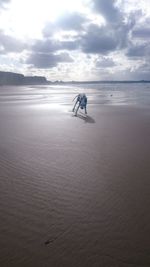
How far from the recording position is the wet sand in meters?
3.11

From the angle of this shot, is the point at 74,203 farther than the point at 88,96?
No

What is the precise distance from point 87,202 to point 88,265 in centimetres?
140

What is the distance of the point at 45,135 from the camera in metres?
9.27

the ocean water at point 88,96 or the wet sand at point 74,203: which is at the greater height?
the ocean water at point 88,96

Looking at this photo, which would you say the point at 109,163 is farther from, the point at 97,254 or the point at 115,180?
the point at 97,254

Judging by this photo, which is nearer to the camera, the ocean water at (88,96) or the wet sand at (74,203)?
the wet sand at (74,203)

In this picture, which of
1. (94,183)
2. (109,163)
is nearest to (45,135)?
(109,163)

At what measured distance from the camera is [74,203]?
4.24 meters

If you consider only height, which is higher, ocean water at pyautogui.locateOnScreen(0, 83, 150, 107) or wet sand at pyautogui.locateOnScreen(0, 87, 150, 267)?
ocean water at pyautogui.locateOnScreen(0, 83, 150, 107)

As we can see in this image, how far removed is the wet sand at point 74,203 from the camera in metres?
3.11

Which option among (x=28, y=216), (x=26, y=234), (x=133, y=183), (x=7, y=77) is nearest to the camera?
(x=26, y=234)

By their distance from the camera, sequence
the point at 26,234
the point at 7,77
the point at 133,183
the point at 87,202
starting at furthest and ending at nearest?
the point at 7,77 → the point at 133,183 → the point at 87,202 → the point at 26,234

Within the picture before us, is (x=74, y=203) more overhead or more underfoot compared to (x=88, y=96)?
more underfoot

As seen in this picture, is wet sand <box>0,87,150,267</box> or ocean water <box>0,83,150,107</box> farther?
ocean water <box>0,83,150,107</box>
